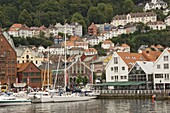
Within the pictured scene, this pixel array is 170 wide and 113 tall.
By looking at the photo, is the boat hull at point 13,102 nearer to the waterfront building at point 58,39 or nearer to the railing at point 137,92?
the railing at point 137,92

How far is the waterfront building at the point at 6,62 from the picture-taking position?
310 ft

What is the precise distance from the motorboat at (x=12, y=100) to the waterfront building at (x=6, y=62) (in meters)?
26.4

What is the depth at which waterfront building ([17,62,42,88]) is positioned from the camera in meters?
97.1

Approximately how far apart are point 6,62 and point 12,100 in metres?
29.9

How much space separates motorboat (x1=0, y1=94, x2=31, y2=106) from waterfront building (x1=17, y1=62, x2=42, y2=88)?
27.8 meters

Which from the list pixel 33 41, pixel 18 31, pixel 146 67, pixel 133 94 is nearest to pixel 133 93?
pixel 133 94

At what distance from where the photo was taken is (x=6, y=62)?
313ft

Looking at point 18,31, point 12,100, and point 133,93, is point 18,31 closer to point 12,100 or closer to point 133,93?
Answer: point 133,93

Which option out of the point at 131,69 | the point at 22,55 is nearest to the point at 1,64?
the point at 22,55

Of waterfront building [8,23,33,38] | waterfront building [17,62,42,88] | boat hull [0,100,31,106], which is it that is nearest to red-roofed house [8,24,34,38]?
waterfront building [8,23,33,38]

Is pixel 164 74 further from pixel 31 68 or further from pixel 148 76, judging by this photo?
pixel 31 68

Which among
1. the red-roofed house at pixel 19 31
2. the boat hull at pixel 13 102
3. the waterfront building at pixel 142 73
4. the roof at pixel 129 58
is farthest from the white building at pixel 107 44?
the boat hull at pixel 13 102

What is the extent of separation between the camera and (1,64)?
94500 mm

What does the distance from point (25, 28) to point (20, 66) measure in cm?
9052
